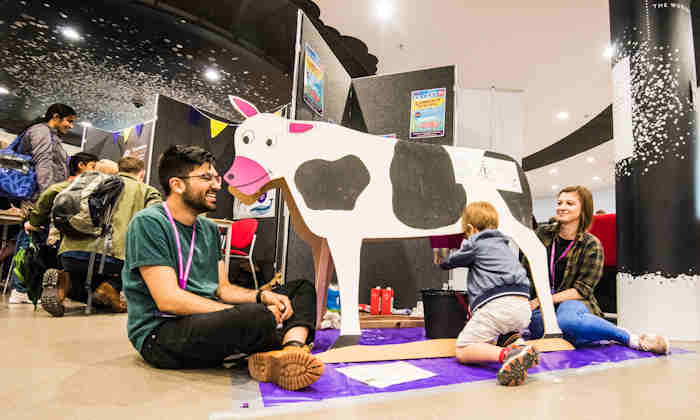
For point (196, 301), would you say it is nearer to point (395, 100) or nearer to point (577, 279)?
point (577, 279)

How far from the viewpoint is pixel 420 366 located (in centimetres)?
166

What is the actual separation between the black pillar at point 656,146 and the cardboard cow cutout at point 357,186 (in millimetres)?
1054

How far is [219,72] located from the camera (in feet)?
20.7

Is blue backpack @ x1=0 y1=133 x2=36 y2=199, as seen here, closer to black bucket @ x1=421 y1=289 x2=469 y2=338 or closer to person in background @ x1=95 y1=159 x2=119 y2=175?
person in background @ x1=95 y1=159 x2=119 y2=175

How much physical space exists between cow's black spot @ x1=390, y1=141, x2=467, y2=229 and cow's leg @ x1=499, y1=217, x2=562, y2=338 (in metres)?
0.33

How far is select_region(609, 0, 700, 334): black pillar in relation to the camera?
2643 mm

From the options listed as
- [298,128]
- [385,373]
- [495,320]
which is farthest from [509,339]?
[298,128]

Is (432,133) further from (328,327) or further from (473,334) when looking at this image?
(473,334)

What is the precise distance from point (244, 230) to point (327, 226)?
336cm

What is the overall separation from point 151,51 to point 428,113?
444 cm

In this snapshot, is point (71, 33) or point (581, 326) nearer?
point (581, 326)

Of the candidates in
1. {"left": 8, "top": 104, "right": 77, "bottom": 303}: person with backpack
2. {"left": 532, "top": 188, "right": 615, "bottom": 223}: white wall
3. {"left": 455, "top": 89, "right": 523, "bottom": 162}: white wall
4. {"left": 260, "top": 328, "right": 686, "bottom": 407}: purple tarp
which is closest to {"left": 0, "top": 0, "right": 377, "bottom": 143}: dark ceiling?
{"left": 8, "top": 104, "right": 77, "bottom": 303}: person with backpack

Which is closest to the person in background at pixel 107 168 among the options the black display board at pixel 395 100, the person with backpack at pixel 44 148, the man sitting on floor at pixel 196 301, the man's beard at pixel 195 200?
the person with backpack at pixel 44 148

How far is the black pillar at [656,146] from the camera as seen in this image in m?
2.64
